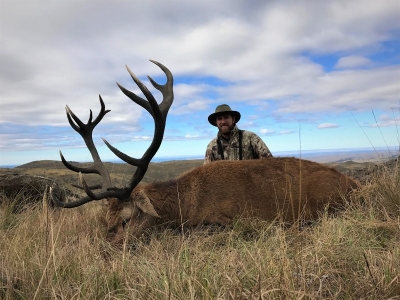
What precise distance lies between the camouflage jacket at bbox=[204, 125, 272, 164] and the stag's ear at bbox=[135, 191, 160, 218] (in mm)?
2851

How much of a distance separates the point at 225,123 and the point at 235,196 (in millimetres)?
2931

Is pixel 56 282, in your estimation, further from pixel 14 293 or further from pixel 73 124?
pixel 73 124

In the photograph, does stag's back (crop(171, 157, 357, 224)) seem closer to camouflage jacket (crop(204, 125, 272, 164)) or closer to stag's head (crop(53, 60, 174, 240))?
stag's head (crop(53, 60, 174, 240))

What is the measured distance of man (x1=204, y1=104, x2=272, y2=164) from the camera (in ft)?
→ 25.8

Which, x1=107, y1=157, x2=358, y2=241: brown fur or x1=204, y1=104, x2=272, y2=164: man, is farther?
x1=204, y1=104, x2=272, y2=164: man

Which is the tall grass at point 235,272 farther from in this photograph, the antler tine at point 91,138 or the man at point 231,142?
the man at point 231,142

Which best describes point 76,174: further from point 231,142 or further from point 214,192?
point 214,192

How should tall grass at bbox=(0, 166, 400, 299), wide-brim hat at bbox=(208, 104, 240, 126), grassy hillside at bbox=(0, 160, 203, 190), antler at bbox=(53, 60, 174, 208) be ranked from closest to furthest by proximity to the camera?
1. tall grass at bbox=(0, 166, 400, 299)
2. antler at bbox=(53, 60, 174, 208)
3. grassy hillside at bbox=(0, 160, 203, 190)
4. wide-brim hat at bbox=(208, 104, 240, 126)

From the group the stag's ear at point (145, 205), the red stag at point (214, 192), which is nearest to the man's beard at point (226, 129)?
the red stag at point (214, 192)

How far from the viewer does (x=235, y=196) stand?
17.9ft

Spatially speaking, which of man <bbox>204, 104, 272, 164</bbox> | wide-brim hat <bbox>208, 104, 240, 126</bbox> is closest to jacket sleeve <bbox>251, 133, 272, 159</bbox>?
man <bbox>204, 104, 272, 164</bbox>

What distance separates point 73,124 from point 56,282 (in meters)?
3.42

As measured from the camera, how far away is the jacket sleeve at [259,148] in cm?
774

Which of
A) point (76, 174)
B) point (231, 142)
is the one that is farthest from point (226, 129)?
point (76, 174)
